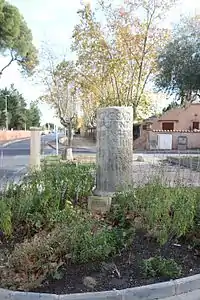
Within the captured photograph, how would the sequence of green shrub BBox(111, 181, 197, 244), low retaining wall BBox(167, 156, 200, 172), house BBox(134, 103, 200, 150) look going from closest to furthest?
green shrub BBox(111, 181, 197, 244) → low retaining wall BBox(167, 156, 200, 172) → house BBox(134, 103, 200, 150)

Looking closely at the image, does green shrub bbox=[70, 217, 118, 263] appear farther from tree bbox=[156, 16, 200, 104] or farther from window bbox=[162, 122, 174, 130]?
window bbox=[162, 122, 174, 130]

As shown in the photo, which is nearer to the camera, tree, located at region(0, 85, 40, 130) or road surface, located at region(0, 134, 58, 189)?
road surface, located at region(0, 134, 58, 189)

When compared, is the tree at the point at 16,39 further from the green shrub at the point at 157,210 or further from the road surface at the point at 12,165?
the green shrub at the point at 157,210

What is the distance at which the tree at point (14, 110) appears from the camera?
65731 mm

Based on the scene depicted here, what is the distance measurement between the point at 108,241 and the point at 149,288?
2.72 feet

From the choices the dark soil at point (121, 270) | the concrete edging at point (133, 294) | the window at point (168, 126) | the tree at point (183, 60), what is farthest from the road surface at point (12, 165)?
the window at point (168, 126)

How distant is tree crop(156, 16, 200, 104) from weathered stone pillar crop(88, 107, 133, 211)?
11920 millimetres

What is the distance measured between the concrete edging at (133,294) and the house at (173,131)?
95.3 feet

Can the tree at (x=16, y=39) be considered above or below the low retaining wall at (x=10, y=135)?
above

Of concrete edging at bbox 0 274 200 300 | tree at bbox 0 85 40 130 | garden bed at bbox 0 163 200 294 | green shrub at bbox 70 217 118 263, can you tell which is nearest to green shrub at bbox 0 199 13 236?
garden bed at bbox 0 163 200 294

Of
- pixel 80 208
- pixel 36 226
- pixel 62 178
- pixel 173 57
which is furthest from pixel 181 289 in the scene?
pixel 173 57

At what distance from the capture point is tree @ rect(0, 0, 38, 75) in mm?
32781

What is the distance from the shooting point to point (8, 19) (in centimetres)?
3303

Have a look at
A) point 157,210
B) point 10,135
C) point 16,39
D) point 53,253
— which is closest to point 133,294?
point 53,253
